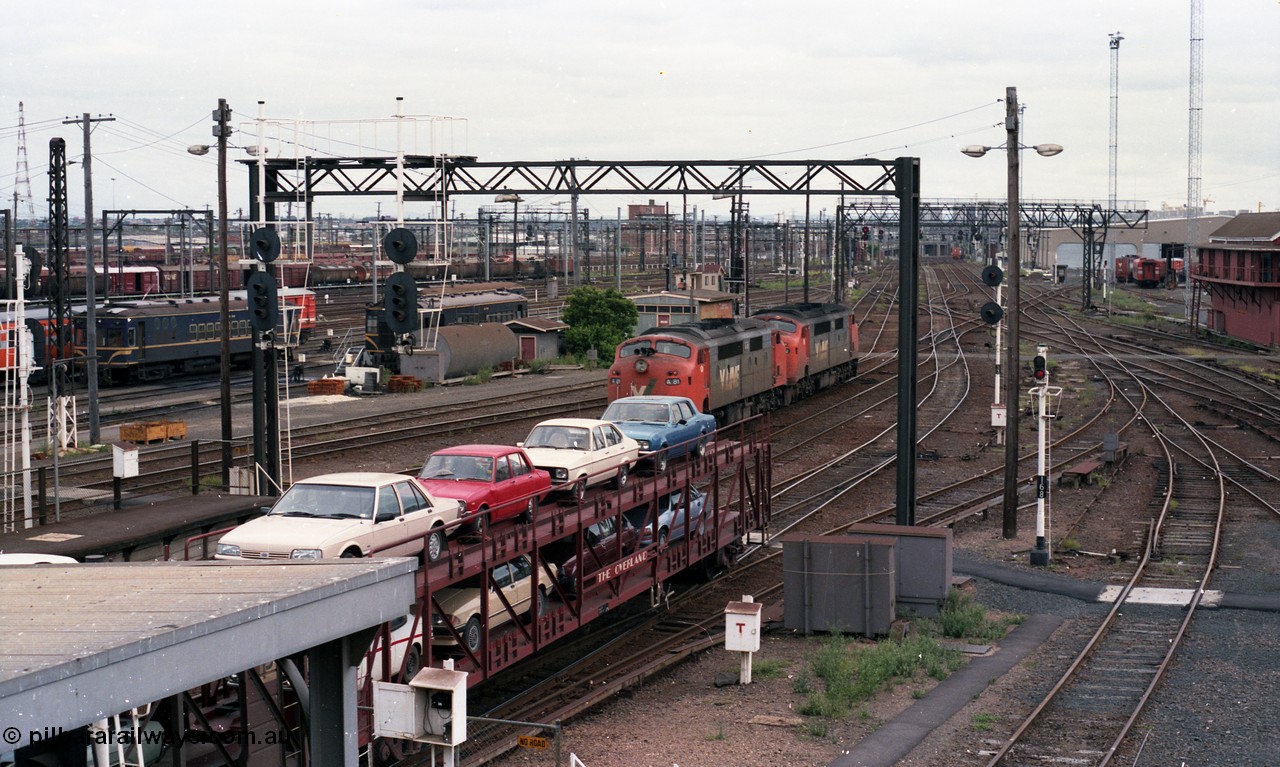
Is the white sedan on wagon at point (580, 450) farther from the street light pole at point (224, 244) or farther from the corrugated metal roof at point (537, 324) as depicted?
the corrugated metal roof at point (537, 324)

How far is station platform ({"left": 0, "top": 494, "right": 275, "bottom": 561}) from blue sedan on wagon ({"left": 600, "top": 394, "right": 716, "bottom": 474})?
7.76m

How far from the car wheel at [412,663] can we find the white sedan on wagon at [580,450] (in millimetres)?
5655

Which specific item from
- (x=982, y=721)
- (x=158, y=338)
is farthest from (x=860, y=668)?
(x=158, y=338)

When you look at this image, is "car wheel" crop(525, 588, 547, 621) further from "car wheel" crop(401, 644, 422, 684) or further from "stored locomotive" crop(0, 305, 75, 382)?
"stored locomotive" crop(0, 305, 75, 382)

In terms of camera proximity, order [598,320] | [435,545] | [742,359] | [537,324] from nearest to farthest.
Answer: [435,545] < [742,359] < [537,324] < [598,320]

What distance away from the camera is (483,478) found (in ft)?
57.9

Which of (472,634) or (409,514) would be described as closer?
(472,634)

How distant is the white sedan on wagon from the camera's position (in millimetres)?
19453

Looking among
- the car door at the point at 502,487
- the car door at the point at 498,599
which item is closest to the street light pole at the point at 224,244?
the car door at the point at 502,487

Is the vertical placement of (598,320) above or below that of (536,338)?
above

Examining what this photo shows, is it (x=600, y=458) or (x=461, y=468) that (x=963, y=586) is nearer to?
(x=600, y=458)

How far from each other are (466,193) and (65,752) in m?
20.0

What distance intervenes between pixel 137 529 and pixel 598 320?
44248 mm

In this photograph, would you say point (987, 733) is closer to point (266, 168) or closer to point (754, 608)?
point (754, 608)
